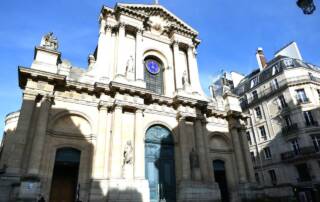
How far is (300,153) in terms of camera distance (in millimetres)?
22438

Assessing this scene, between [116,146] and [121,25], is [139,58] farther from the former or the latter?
[116,146]

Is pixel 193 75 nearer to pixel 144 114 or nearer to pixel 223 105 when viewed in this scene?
pixel 223 105

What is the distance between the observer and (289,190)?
22484 mm

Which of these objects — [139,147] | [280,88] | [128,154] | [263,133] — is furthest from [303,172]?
[128,154]

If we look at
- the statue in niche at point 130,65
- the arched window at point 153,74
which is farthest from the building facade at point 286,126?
the statue in niche at point 130,65

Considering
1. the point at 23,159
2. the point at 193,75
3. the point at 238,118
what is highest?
the point at 193,75

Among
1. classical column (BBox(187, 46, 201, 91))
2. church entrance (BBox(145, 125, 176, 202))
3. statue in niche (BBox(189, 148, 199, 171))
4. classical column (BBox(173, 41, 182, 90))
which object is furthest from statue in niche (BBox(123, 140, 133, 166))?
classical column (BBox(187, 46, 201, 91))

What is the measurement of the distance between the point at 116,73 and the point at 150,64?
3.63 m

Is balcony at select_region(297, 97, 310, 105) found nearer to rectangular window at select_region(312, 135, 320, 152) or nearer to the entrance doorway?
rectangular window at select_region(312, 135, 320, 152)

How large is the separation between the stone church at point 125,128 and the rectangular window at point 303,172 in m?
8.17

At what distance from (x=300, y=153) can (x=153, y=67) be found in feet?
51.3

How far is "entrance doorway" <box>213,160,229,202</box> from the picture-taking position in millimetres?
16891

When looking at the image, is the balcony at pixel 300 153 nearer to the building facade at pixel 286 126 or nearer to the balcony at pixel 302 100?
the building facade at pixel 286 126

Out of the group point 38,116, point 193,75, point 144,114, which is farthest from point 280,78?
point 38,116
